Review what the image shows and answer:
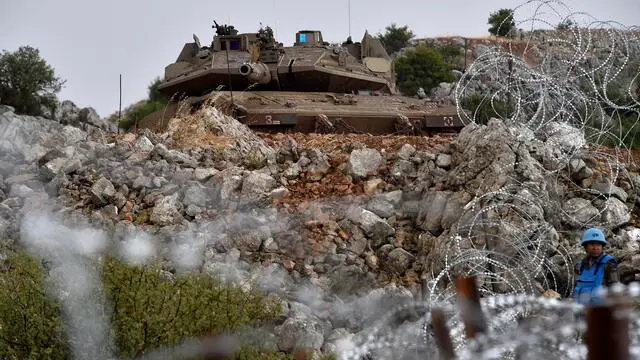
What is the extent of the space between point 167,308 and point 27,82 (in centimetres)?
2151

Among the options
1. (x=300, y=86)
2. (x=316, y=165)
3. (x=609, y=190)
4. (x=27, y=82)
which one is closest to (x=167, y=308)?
(x=316, y=165)

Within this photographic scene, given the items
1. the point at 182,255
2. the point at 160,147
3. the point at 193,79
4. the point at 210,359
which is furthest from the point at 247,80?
the point at 210,359

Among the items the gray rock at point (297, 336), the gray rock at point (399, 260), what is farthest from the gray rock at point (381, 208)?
the gray rock at point (297, 336)

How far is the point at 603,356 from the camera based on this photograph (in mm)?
2361

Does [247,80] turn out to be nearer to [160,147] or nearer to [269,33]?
[269,33]

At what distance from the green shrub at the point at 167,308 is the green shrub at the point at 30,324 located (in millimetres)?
451

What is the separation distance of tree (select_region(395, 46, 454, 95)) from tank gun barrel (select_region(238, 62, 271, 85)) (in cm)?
2491

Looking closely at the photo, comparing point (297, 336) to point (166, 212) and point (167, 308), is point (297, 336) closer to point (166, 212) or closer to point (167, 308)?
point (167, 308)

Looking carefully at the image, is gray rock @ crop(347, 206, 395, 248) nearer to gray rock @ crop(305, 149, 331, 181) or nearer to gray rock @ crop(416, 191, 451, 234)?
gray rock @ crop(416, 191, 451, 234)

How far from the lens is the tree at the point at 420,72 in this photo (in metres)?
40.9

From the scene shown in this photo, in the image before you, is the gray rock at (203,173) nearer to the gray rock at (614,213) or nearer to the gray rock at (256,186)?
the gray rock at (256,186)

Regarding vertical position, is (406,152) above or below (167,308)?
above

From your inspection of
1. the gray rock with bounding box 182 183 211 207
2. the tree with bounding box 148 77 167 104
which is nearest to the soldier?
the gray rock with bounding box 182 183 211 207

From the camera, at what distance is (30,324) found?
23.1 ft
